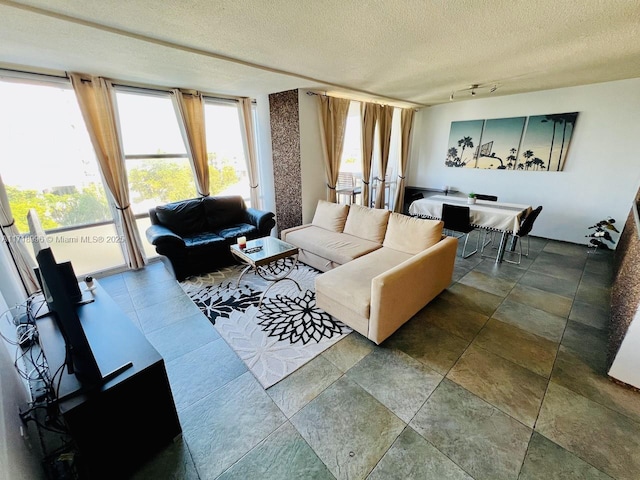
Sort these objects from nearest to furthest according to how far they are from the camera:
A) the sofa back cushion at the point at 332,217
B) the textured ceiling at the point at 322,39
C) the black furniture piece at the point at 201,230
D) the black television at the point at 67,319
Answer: the black television at the point at 67,319 → the textured ceiling at the point at 322,39 → the black furniture piece at the point at 201,230 → the sofa back cushion at the point at 332,217

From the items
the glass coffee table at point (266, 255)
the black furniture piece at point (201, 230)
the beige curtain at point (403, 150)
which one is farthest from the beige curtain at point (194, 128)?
the beige curtain at point (403, 150)

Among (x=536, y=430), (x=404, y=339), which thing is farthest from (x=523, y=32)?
(x=536, y=430)

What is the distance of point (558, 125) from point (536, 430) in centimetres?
461

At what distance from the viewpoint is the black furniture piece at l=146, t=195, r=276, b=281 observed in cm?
322

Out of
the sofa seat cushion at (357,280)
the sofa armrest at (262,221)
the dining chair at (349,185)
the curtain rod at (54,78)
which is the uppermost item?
the curtain rod at (54,78)

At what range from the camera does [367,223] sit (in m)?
3.40

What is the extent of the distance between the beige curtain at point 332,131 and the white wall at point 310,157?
0.27 feet

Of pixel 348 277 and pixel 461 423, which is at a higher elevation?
pixel 348 277

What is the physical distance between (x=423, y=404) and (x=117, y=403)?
169cm

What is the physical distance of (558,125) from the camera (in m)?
4.07

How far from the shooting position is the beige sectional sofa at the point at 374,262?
2078 millimetres

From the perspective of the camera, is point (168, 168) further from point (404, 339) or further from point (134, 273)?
point (404, 339)

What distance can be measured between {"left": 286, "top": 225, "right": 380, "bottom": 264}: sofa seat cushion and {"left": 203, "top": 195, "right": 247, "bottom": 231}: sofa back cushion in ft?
3.33

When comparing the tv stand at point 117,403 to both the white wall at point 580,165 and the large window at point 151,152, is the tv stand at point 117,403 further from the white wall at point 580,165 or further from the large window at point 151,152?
the white wall at point 580,165
